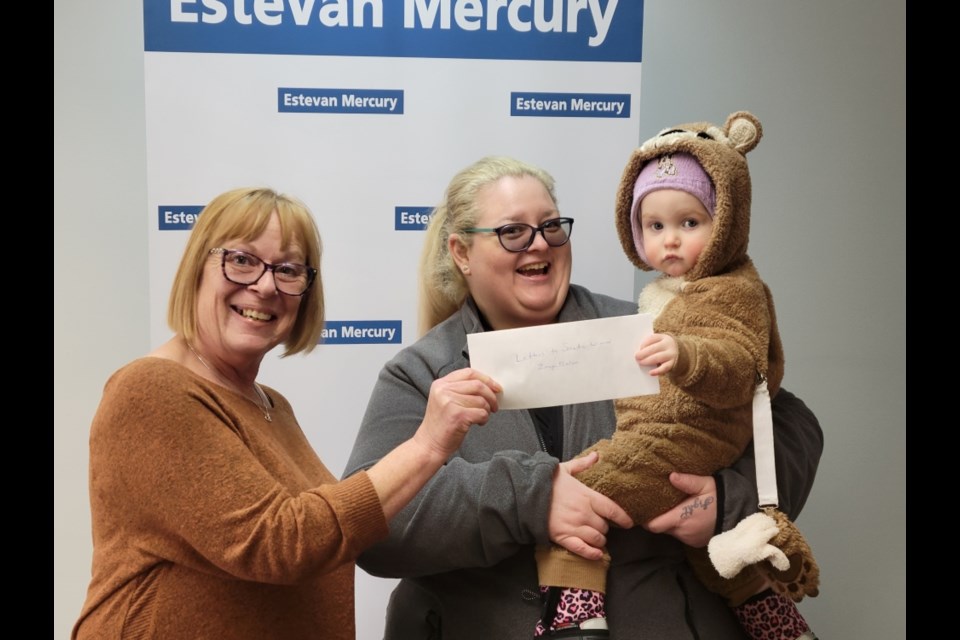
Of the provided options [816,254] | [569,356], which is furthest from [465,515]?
[816,254]

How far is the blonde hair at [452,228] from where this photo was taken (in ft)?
7.63

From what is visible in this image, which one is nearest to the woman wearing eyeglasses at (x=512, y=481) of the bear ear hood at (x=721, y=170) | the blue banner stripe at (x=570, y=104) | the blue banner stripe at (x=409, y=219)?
the bear ear hood at (x=721, y=170)

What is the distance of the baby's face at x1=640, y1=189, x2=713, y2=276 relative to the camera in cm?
205

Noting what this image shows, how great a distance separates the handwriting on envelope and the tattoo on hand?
32 cm

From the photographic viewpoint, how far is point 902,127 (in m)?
3.52

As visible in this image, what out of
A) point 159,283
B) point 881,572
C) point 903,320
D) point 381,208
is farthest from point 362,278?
point 881,572

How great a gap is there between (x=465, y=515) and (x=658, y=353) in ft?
1.90

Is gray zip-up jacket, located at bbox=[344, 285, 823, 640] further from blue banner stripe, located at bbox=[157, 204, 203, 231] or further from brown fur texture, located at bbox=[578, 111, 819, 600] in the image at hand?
blue banner stripe, located at bbox=[157, 204, 203, 231]

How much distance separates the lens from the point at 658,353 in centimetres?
178

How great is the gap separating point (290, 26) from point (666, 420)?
6.32 ft

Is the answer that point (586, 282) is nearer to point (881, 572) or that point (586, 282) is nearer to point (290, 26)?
point (290, 26)

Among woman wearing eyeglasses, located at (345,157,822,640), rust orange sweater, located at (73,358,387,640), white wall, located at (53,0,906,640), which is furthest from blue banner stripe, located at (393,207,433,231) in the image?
rust orange sweater, located at (73,358,387,640)

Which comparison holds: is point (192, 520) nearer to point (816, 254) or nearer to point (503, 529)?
point (503, 529)

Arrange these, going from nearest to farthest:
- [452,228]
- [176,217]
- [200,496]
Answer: [200,496] → [452,228] → [176,217]
